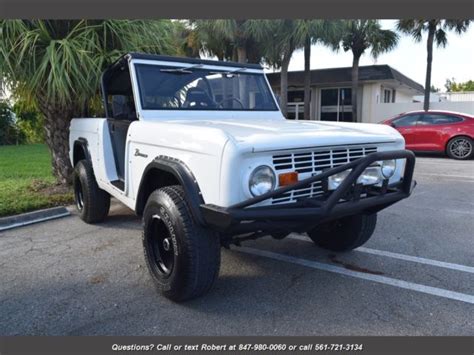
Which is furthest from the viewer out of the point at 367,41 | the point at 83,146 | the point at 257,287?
the point at 367,41

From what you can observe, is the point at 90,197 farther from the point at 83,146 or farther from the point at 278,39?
the point at 278,39

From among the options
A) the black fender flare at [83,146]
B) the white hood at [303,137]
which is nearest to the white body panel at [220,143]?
the white hood at [303,137]

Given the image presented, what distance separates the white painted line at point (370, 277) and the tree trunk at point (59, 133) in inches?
161

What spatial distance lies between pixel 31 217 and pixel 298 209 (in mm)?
4124

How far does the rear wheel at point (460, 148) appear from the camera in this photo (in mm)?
10562

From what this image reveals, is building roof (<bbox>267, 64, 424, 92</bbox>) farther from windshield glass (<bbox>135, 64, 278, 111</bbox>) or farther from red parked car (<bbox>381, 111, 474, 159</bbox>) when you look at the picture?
windshield glass (<bbox>135, 64, 278, 111</bbox>)

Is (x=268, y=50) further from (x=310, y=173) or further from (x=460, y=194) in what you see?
(x=310, y=173)

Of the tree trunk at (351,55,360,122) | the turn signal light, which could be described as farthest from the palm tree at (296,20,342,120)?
the turn signal light

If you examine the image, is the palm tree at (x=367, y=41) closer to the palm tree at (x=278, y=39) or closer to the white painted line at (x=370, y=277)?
the palm tree at (x=278, y=39)

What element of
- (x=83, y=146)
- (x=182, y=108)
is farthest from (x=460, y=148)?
(x=83, y=146)

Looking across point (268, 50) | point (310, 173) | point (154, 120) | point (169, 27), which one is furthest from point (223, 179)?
point (268, 50)

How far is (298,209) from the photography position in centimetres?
240

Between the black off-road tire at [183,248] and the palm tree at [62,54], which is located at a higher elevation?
the palm tree at [62,54]

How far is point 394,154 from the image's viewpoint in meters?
2.62
